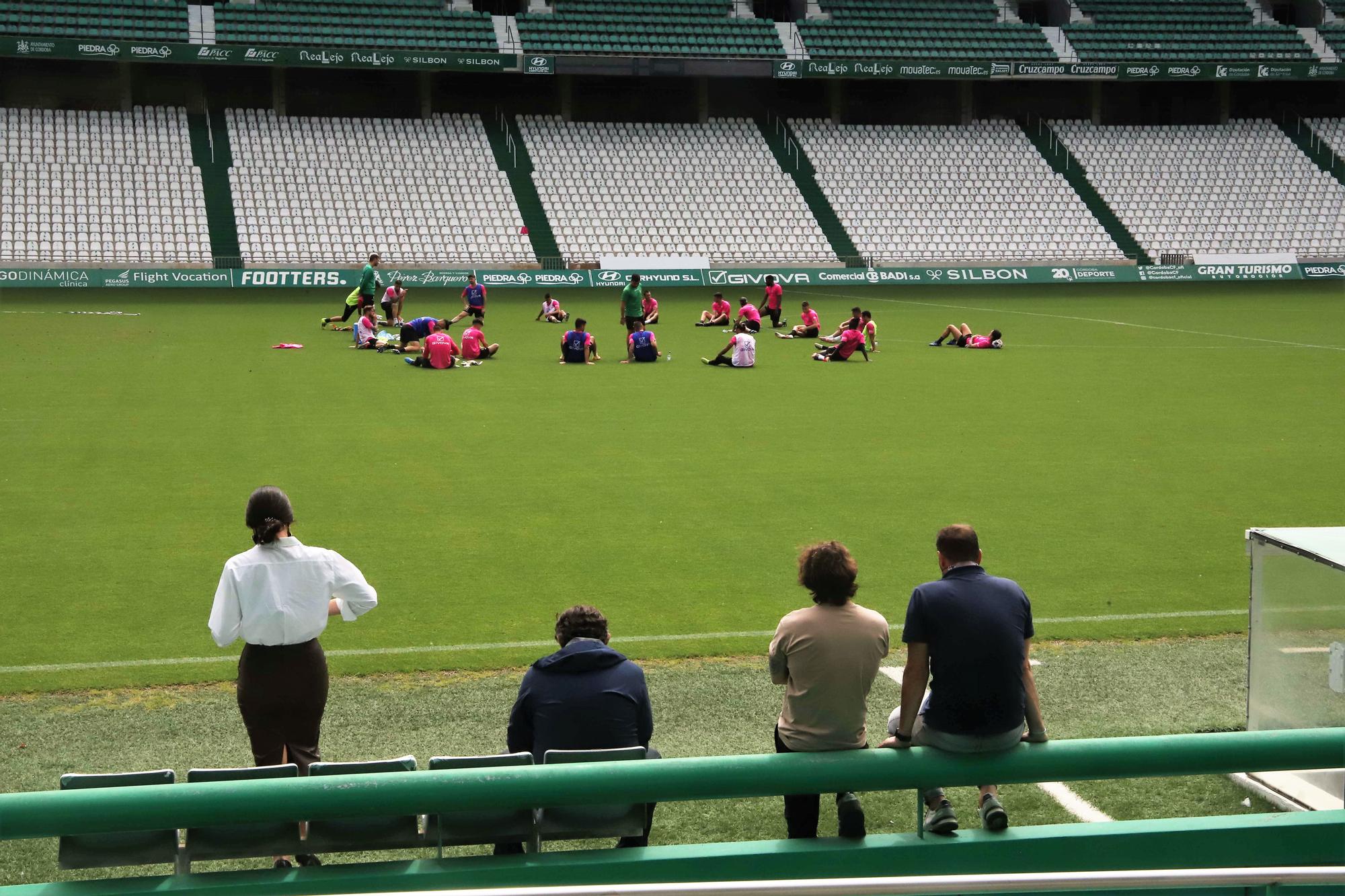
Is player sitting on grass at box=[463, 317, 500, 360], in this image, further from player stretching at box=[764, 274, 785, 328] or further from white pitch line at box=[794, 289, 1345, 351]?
white pitch line at box=[794, 289, 1345, 351]

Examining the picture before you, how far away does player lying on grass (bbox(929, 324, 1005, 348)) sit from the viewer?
28375 mm

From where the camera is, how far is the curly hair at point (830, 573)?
5.62m

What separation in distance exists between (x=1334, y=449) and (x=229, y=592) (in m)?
15.1

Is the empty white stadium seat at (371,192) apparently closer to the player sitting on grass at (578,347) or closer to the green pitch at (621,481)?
the green pitch at (621,481)

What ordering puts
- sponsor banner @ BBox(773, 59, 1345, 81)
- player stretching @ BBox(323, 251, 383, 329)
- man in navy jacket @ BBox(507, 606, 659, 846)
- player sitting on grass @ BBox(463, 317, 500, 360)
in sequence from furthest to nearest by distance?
sponsor banner @ BBox(773, 59, 1345, 81), player stretching @ BBox(323, 251, 383, 329), player sitting on grass @ BBox(463, 317, 500, 360), man in navy jacket @ BBox(507, 606, 659, 846)

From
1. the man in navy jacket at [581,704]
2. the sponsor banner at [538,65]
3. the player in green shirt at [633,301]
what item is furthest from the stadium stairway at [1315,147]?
the man in navy jacket at [581,704]

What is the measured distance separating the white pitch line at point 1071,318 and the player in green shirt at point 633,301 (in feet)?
41.3

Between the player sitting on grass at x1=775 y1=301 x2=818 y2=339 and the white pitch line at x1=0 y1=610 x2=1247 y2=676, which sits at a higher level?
the player sitting on grass at x1=775 y1=301 x2=818 y2=339

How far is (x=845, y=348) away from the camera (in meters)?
26.2

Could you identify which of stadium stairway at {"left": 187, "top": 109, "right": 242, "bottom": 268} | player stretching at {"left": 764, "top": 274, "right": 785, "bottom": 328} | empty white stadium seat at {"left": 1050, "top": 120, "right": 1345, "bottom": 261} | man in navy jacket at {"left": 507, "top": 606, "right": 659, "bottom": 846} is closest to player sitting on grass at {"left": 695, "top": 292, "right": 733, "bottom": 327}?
player stretching at {"left": 764, "top": 274, "right": 785, "bottom": 328}

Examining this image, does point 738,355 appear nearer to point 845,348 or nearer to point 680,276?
point 845,348

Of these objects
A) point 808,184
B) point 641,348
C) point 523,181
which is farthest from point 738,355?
point 808,184

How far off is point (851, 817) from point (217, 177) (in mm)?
45241

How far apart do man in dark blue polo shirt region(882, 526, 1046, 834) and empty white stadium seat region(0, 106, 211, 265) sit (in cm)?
3936
